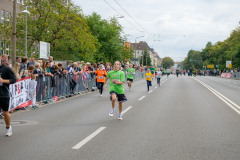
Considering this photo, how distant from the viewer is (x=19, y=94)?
11242mm

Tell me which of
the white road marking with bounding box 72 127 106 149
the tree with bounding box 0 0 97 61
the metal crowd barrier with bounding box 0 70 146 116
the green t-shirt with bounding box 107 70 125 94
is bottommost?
the white road marking with bounding box 72 127 106 149

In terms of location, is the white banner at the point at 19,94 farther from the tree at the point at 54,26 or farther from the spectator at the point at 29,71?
the tree at the point at 54,26

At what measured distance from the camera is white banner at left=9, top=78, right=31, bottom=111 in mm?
10578

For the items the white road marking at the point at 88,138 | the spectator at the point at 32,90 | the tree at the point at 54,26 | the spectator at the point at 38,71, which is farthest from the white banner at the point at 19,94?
the tree at the point at 54,26

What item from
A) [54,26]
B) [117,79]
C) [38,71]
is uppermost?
[54,26]

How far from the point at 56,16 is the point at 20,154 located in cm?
3325

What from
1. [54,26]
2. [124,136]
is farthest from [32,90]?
[54,26]

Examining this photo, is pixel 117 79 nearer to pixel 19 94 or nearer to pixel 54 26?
pixel 19 94

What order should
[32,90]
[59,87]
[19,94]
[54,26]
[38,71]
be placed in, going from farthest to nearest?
[54,26] < [59,87] < [38,71] < [32,90] < [19,94]

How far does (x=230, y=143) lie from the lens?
20.8 feet

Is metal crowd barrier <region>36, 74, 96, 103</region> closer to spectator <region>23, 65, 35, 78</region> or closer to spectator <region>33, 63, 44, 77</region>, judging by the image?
spectator <region>33, 63, 44, 77</region>

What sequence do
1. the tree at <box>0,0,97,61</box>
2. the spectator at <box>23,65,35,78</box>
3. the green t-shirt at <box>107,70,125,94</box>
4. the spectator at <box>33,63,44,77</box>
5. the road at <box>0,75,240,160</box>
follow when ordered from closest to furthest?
the road at <box>0,75,240,160</box> < the green t-shirt at <box>107,70,125,94</box> < the spectator at <box>23,65,35,78</box> < the spectator at <box>33,63,44,77</box> < the tree at <box>0,0,97,61</box>

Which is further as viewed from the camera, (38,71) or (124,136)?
(38,71)

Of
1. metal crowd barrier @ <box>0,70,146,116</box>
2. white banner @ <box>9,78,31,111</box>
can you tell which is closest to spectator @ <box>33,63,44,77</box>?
metal crowd barrier @ <box>0,70,146,116</box>
